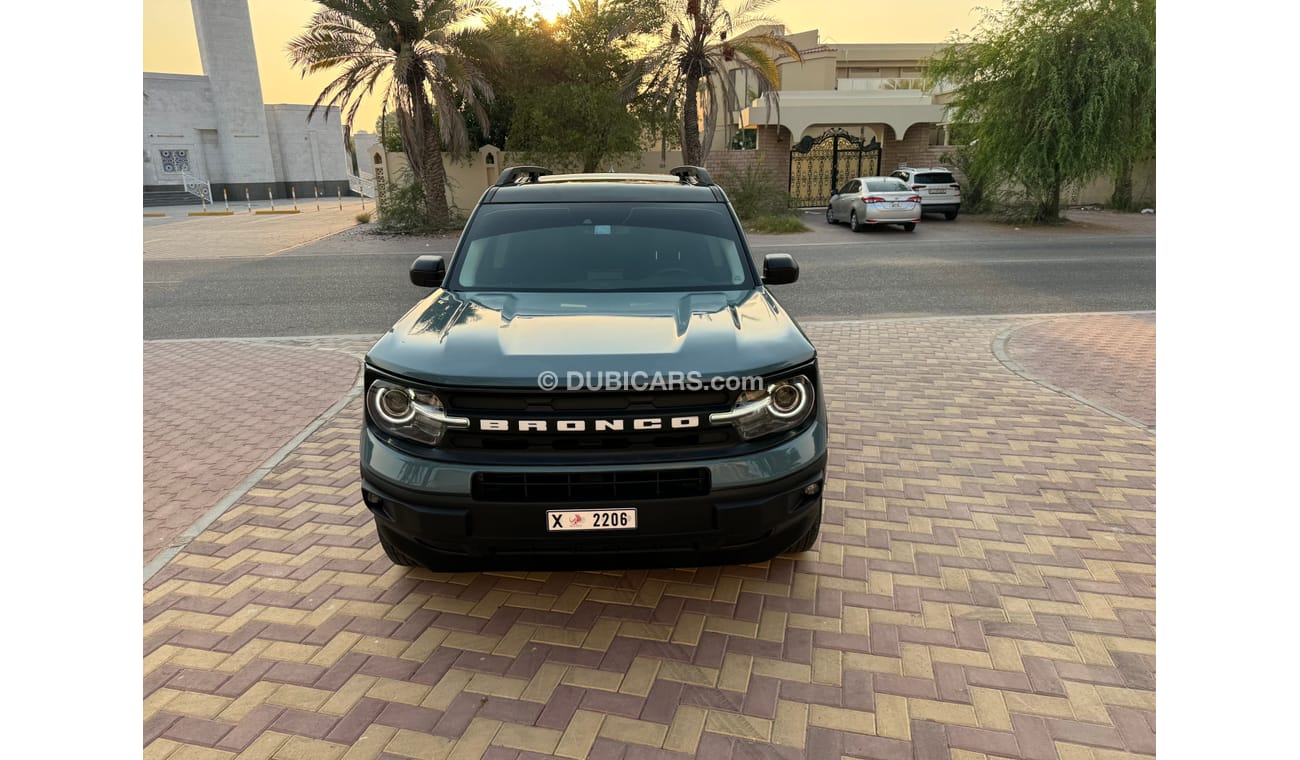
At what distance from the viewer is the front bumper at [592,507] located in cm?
263

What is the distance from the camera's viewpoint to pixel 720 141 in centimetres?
3669

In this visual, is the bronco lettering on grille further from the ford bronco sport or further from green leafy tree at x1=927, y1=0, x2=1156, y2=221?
green leafy tree at x1=927, y1=0, x2=1156, y2=221

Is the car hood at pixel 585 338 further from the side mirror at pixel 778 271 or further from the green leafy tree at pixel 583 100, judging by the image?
the green leafy tree at pixel 583 100

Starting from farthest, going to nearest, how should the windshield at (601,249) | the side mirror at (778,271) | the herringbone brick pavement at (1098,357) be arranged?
the herringbone brick pavement at (1098,357), the side mirror at (778,271), the windshield at (601,249)

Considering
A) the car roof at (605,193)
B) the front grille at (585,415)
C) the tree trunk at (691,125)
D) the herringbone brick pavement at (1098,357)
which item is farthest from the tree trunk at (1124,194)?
the front grille at (585,415)

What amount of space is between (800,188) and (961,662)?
2856 centimetres

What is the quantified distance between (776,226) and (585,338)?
1912 centimetres

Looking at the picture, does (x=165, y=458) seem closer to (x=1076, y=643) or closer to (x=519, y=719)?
(x=519, y=719)

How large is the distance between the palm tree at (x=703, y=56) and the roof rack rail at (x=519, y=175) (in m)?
16.4

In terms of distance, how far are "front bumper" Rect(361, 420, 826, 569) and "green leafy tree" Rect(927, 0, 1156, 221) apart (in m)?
19.5

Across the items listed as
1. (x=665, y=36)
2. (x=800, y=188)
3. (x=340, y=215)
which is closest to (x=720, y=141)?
(x=800, y=188)

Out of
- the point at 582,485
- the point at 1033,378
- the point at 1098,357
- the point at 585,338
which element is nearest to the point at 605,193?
the point at 585,338

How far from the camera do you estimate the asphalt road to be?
9898mm

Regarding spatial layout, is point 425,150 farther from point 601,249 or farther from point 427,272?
point 601,249
